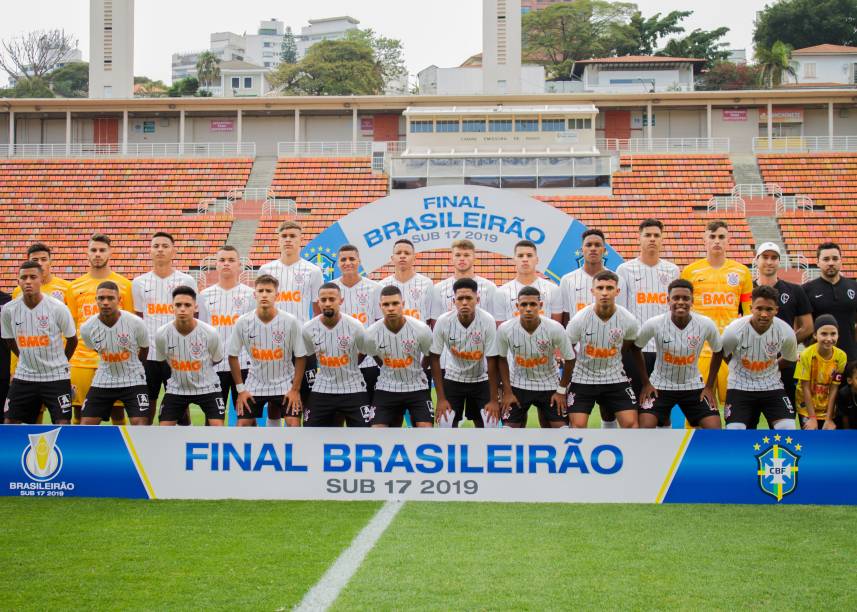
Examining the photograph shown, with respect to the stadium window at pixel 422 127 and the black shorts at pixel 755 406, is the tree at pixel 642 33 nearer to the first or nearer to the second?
the stadium window at pixel 422 127

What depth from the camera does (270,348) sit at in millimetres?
7383

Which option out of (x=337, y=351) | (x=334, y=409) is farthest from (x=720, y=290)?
(x=334, y=409)

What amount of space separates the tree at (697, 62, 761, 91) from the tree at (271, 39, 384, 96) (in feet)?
61.1

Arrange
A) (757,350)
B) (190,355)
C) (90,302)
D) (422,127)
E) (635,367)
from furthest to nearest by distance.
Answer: (422,127) → (90,302) → (635,367) → (190,355) → (757,350)

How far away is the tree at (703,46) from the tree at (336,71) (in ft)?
57.6

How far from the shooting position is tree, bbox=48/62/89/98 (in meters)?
65.3

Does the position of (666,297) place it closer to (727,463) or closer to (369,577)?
(727,463)

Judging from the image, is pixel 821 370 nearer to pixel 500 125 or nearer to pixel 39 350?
pixel 39 350

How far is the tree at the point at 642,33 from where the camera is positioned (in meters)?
57.7

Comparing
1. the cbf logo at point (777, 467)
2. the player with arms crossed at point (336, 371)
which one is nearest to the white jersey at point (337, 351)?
the player with arms crossed at point (336, 371)

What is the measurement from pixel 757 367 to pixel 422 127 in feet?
82.0

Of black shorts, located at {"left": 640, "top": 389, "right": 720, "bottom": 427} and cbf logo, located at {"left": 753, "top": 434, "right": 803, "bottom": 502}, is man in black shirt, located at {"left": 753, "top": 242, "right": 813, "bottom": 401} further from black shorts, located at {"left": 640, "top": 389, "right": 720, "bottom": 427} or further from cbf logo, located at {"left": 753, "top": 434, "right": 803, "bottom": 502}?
cbf logo, located at {"left": 753, "top": 434, "right": 803, "bottom": 502}

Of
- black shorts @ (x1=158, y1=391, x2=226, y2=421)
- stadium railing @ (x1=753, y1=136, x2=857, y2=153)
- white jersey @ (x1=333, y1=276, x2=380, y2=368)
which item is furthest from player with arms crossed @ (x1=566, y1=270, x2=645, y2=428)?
stadium railing @ (x1=753, y1=136, x2=857, y2=153)

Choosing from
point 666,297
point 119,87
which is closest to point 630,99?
point 119,87
